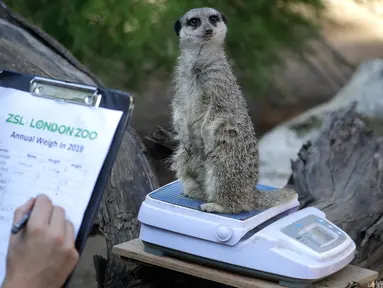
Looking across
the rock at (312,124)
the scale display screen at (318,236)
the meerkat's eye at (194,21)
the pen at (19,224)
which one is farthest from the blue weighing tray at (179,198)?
the rock at (312,124)

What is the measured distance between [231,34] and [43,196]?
329cm

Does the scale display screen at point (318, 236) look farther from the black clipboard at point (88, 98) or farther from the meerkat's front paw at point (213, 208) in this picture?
the black clipboard at point (88, 98)

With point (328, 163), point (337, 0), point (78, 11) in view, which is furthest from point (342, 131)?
point (337, 0)

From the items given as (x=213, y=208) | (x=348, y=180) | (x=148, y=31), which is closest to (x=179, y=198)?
(x=213, y=208)

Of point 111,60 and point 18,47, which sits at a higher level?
point 18,47

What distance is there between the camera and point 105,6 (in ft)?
11.6

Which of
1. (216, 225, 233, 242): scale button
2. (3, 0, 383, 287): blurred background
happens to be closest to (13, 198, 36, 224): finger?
(216, 225, 233, 242): scale button

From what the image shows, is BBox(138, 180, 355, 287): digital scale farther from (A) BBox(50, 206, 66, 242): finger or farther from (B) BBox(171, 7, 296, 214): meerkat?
(A) BBox(50, 206, 66, 242): finger

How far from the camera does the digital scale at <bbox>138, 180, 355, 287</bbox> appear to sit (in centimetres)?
170

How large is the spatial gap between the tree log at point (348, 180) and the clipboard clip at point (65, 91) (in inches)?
59.8

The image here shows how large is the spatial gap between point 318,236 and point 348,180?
1.04 m

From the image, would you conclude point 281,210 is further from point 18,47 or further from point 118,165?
point 18,47

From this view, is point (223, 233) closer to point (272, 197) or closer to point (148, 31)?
point (272, 197)

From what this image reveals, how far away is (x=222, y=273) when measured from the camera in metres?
1.80
